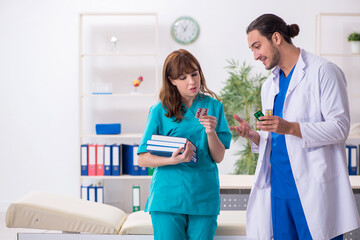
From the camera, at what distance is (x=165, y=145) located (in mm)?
1759

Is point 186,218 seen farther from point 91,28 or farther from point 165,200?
point 91,28

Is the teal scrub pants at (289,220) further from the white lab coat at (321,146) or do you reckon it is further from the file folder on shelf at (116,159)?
the file folder on shelf at (116,159)

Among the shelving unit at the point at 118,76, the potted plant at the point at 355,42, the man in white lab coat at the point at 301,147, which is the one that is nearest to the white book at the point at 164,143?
the man in white lab coat at the point at 301,147

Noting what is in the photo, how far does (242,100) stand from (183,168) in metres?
2.57

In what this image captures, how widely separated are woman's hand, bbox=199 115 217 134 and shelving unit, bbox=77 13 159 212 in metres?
2.75

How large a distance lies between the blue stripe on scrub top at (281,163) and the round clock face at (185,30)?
2764 mm

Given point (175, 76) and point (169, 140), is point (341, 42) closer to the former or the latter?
point (175, 76)

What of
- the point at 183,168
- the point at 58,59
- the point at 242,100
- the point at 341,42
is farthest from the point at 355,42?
the point at 183,168

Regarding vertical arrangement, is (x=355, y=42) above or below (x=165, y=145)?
above

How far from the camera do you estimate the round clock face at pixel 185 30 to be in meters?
4.46

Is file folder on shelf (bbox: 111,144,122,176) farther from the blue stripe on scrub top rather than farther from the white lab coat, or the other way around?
the white lab coat

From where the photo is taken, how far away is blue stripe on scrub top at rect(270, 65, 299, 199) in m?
1.69

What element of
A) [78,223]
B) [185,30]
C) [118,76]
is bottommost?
[78,223]

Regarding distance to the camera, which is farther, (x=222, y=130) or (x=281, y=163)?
(x=222, y=130)
